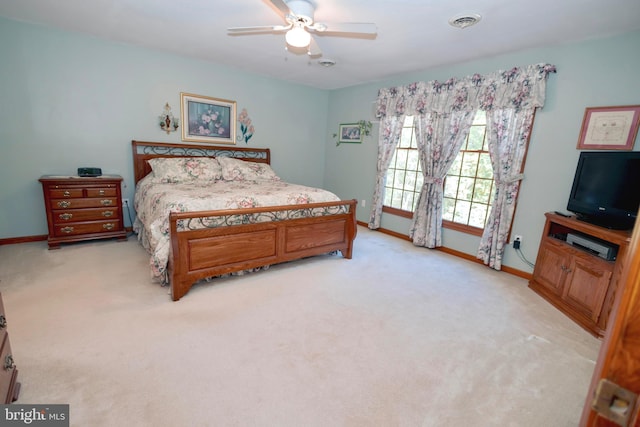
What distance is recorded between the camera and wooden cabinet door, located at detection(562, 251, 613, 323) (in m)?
2.23

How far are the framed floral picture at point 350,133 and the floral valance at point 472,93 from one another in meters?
0.60

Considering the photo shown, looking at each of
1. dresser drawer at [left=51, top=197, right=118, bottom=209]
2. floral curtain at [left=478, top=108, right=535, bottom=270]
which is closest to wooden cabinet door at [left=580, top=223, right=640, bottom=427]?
floral curtain at [left=478, top=108, right=535, bottom=270]

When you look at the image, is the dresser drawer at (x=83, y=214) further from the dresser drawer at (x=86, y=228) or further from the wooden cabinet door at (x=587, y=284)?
the wooden cabinet door at (x=587, y=284)

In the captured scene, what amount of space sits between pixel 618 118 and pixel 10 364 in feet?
14.8

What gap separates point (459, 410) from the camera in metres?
1.54

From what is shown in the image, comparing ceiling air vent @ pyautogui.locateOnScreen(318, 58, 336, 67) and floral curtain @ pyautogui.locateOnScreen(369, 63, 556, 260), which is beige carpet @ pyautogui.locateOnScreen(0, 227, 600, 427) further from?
ceiling air vent @ pyautogui.locateOnScreen(318, 58, 336, 67)

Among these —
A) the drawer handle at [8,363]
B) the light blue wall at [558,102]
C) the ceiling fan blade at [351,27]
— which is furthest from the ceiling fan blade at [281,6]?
the light blue wall at [558,102]

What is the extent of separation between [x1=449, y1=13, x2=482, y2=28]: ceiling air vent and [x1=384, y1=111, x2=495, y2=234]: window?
133cm

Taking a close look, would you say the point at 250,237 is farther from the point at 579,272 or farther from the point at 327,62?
the point at 579,272

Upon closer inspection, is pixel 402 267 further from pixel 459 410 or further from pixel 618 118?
pixel 618 118

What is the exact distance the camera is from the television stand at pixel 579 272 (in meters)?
2.18

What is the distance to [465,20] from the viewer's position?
7.98 ft

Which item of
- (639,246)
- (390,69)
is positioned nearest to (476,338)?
(639,246)

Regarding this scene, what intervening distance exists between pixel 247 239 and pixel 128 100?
2.64 m
